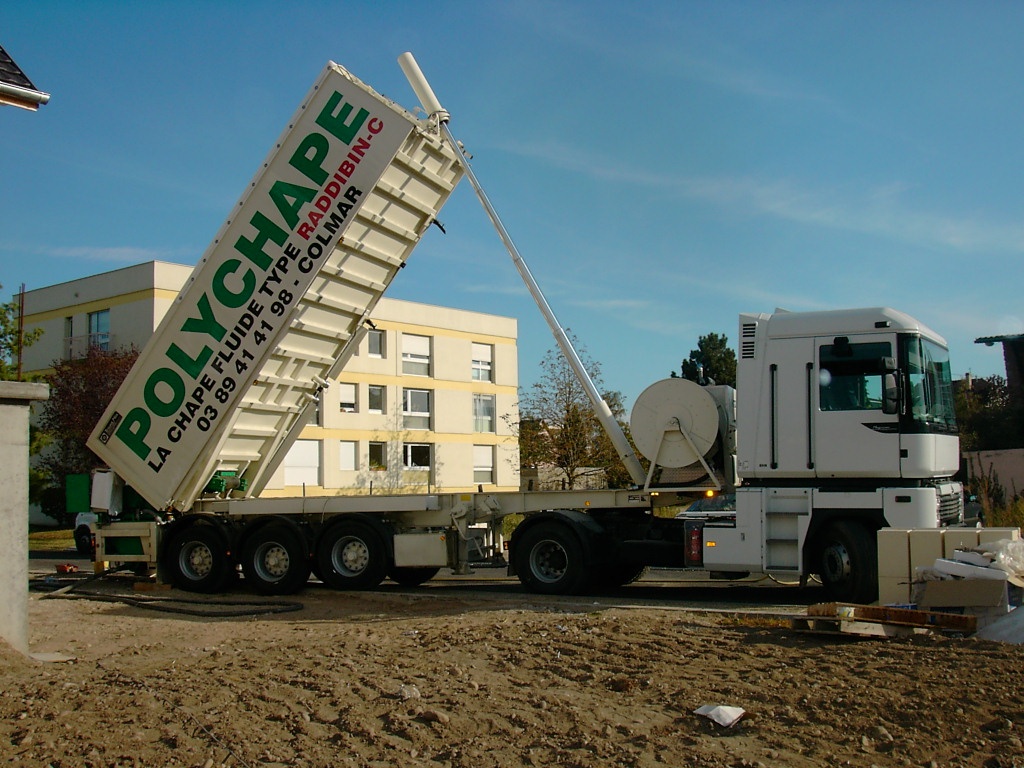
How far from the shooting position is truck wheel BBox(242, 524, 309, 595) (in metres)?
13.0

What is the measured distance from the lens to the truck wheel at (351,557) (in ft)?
41.8

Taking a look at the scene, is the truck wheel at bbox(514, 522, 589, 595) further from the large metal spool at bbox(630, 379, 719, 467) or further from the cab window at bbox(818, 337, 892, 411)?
the cab window at bbox(818, 337, 892, 411)

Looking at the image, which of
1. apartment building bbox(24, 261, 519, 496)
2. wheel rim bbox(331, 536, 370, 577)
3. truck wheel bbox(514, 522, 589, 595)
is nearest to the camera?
truck wheel bbox(514, 522, 589, 595)

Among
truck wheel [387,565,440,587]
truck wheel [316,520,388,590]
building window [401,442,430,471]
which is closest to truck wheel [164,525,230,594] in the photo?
truck wheel [316,520,388,590]

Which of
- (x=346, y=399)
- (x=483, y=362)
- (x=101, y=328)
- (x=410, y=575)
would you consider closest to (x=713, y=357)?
(x=483, y=362)

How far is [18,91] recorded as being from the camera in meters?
9.12

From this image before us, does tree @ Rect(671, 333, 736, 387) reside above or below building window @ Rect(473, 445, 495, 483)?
above

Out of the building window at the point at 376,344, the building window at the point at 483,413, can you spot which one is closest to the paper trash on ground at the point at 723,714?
the building window at the point at 376,344

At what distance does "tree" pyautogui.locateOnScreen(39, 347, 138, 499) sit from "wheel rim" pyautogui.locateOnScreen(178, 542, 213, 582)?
1769 cm

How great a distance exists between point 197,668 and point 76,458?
2768 centimetres

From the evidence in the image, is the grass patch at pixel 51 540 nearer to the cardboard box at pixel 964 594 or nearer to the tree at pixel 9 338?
the tree at pixel 9 338

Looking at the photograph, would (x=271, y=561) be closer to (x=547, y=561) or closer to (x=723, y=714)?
(x=547, y=561)

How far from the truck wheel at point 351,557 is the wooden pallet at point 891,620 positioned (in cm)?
653

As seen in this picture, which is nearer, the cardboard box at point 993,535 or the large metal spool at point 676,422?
the cardboard box at point 993,535
